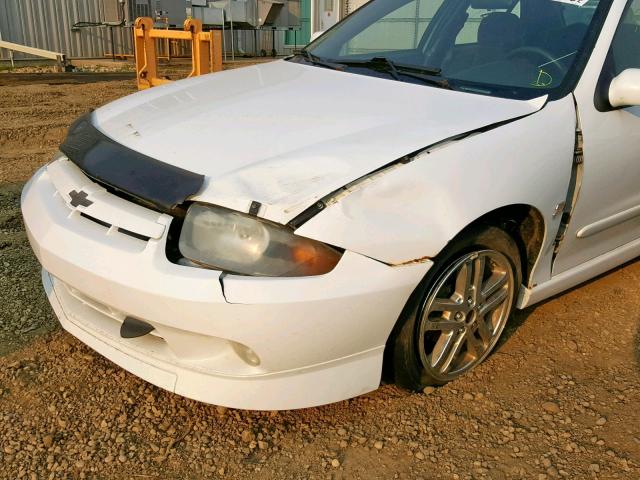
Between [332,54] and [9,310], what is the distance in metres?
2.10

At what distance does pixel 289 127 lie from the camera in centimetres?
234

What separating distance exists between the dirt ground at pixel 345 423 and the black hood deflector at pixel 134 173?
0.82m

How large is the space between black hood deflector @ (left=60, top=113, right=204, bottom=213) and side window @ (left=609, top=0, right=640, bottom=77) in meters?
1.91

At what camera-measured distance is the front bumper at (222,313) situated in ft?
6.17

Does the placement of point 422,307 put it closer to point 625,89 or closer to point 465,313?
point 465,313

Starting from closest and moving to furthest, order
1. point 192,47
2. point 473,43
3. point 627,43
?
point 627,43
point 473,43
point 192,47

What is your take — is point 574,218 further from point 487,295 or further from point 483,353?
point 483,353

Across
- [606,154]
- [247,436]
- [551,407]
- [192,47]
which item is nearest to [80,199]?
[247,436]

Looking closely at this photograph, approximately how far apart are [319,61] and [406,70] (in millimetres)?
598

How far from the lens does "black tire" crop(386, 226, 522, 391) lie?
2.16 meters

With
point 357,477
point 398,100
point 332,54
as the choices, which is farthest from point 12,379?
point 332,54

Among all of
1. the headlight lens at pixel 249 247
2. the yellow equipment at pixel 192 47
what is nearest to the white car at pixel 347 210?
the headlight lens at pixel 249 247

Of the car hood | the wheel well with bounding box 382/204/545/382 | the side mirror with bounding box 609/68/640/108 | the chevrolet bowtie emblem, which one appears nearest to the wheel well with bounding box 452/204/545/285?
the wheel well with bounding box 382/204/545/382

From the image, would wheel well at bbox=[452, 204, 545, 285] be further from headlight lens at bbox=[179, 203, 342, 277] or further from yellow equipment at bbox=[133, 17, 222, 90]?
yellow equipment at bbox=[133, 17, 222, 90]
